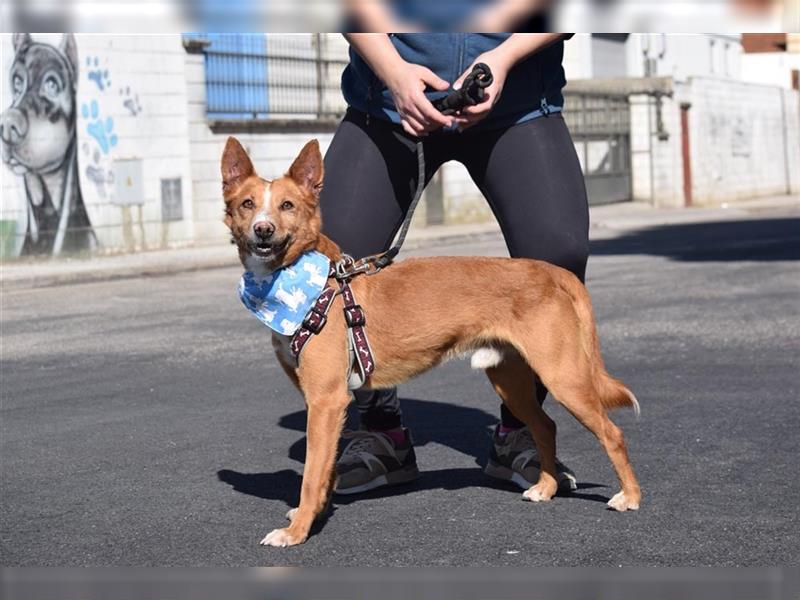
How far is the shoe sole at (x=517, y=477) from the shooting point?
496cm

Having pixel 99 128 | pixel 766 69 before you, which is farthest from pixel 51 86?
pixel 766 69

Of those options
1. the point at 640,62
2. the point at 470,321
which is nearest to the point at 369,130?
the point at 470,321

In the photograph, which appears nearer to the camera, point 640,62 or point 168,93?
point 168,93

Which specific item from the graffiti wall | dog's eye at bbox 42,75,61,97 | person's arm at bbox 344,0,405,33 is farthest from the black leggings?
dog's eye at bbox 42,75,61,97

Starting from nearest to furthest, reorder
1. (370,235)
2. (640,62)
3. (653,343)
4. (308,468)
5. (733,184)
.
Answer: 1. (308,468)
2. (370,235)
3. (653,343)
4. (733,184)
5. (640,62)

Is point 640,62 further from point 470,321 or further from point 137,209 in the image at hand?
point 470,321

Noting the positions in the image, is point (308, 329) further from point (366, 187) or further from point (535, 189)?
point (535, 189)

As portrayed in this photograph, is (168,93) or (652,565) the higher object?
(168,93)

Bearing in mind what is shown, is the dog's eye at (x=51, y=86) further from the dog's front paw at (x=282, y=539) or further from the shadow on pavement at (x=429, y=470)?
A: the dog's front paw at (x=282, y=539)

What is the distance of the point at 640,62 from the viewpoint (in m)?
44.0

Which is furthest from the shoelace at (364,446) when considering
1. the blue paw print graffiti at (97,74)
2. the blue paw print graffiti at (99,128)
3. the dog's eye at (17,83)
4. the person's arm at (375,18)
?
the blue paw print graffiti at (97,74)

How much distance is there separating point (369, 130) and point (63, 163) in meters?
15.2

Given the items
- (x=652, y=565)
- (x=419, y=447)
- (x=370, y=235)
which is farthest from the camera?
(x=419, y=447)

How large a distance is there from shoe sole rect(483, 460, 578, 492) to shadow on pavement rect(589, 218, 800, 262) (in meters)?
10.3
